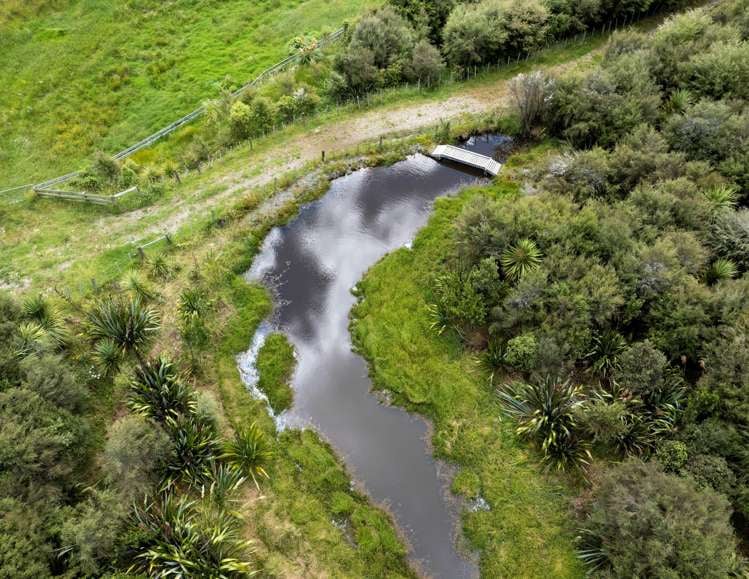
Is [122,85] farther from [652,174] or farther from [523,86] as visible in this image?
[652,174]

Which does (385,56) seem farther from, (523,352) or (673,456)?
(673,456)

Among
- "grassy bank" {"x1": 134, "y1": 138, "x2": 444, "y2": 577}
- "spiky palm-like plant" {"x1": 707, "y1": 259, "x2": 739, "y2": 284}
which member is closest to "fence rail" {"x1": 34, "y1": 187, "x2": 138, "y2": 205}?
"grassy bank" {"x1": 134, "y1": 138, "x2": 444, "y2": 577}

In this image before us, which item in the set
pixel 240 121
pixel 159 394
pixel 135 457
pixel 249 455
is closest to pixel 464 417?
pixel 249 455

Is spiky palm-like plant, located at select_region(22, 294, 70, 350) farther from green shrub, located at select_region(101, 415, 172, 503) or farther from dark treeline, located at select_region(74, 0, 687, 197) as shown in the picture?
dark treeline, located at select_region(74, 0, 687, 197)

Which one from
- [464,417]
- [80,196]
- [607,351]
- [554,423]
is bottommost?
[464,417]

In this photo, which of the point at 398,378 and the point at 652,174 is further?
the point at 652,174

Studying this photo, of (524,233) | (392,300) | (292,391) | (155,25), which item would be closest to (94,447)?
(292,391)
